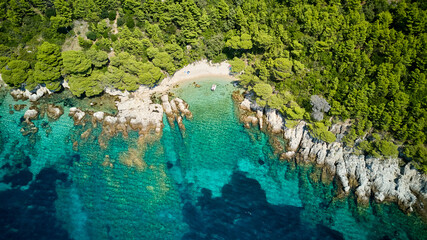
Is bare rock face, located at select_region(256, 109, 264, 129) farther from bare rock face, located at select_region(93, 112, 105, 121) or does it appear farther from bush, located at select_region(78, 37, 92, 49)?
bush, located at select_region(78, 37, 92, 49)

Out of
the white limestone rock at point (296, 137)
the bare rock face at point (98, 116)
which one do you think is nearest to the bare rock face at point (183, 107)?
the bare rock face at point (98, 116)

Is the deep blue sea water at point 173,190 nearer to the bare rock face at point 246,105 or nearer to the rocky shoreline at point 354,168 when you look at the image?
the rocky shoreline at point 354,168

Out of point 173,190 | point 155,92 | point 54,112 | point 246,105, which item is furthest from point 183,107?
point 54,112

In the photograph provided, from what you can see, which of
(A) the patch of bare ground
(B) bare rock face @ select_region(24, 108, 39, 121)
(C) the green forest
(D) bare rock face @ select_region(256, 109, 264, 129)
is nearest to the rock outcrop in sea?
(C) the green forest

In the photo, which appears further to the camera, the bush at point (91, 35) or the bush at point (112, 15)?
the bush at point (112, 15)

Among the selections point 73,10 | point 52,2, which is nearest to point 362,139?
point 73,10

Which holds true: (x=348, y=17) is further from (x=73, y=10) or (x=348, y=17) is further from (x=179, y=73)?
(x=73, y=10)

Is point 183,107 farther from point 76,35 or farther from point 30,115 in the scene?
point 76,35
